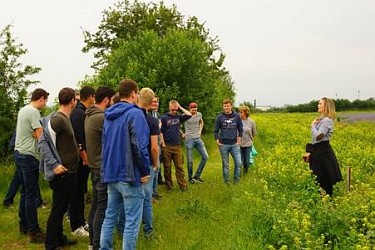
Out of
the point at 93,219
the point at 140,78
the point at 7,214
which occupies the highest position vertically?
the point at 140,78

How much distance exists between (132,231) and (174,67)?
14.8 metres

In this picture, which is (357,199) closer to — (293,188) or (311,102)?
(293,188)

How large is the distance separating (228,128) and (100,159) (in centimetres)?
531

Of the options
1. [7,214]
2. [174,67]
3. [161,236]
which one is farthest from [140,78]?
[161,236]

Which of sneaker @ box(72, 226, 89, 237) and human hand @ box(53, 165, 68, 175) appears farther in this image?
sneaker @ box(72, 226, 89, 237)

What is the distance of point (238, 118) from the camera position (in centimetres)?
1105

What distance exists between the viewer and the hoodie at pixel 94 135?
5.88 m

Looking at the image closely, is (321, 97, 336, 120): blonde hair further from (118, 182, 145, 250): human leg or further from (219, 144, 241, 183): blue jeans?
(118, 182, 145, 250): human leg

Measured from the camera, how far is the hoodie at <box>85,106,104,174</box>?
231 inches

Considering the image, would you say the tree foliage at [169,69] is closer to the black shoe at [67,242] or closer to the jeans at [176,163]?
the jeans at [176,163]

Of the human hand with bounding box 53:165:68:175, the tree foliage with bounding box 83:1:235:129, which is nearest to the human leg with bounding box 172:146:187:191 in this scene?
the human hand with bounding box 53:165:68:175

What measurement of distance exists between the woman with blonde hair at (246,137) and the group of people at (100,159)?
375 centimetres

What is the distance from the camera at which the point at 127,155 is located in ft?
16.7

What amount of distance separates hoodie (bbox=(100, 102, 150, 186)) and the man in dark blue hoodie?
5.84 metres
